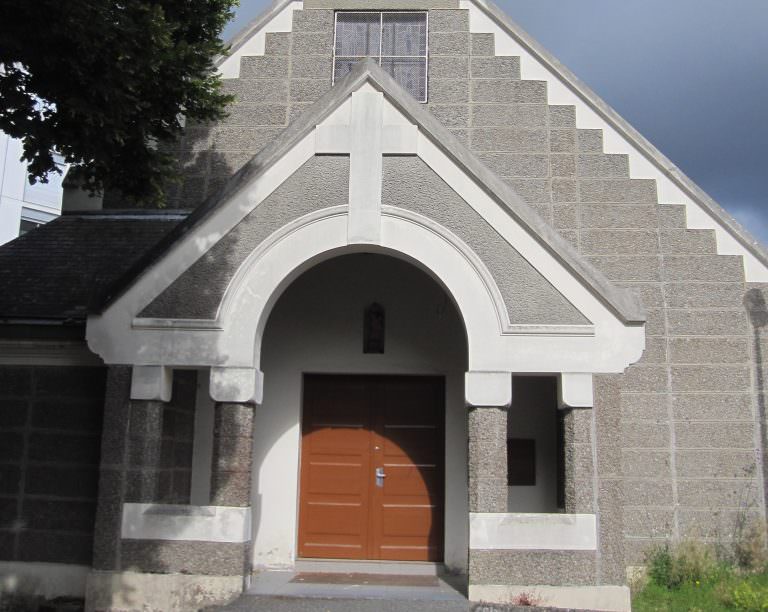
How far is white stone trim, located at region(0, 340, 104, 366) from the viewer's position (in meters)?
8.67

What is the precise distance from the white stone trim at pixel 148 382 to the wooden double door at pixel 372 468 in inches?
98.3

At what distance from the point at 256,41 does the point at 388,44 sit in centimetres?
186

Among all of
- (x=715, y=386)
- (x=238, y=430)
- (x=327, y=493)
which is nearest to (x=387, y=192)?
(x=238, y=430)

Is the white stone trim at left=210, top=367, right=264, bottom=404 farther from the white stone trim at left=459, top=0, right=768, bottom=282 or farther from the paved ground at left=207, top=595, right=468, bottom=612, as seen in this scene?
the white stone trim at left=459, top=0, right=768, bottom=282

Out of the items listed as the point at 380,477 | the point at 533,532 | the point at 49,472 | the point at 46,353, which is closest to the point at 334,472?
the point at 380,477

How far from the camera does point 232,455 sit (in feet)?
25.5

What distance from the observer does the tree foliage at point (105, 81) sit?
6.21 m

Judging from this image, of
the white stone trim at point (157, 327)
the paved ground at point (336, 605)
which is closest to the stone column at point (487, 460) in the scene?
the paved ground at point (336, 605)

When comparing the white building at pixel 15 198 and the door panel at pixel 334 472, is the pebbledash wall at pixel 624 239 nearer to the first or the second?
the door panel at pixel 334 472

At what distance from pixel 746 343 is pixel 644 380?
1.32m

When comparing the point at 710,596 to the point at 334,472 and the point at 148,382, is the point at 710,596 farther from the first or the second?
the point at 148,382

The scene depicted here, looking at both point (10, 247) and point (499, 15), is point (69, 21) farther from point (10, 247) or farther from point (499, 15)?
point (499, 15)

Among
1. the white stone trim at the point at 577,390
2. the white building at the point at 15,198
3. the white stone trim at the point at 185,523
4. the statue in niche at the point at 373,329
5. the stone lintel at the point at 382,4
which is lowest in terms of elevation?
the white stone trim at the point at 185,523

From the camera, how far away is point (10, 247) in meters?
10.2
